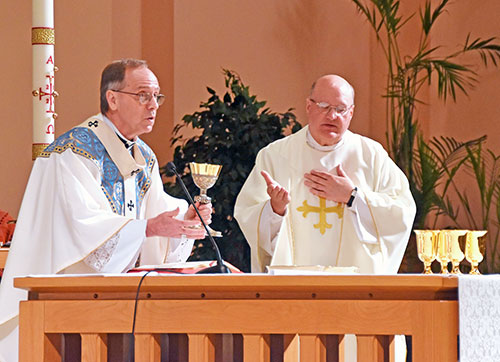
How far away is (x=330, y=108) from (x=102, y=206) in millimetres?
1234

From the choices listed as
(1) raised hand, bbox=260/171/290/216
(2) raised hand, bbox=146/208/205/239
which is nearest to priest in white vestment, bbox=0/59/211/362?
(2) raised hand, bbox=146/208/205/239

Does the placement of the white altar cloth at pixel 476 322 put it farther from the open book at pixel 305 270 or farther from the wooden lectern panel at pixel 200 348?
the wooden lectern panel at pixel 200 348

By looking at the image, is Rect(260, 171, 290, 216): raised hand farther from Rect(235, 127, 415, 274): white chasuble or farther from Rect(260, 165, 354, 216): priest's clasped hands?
Rect(235, 127, 415, 274): white chasuble

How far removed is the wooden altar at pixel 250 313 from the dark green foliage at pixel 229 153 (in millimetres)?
3388

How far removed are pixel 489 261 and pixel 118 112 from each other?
12.2ft

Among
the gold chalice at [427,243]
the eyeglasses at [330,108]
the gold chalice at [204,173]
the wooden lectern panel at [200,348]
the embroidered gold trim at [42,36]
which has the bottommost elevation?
the wooden lectern panel at [200,348]

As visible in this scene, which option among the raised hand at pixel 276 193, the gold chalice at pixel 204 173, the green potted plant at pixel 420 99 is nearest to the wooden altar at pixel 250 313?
the gold chalice at pixel 204 173

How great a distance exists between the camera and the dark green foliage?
20.5 feet

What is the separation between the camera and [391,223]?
4.54m

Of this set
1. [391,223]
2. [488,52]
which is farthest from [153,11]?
[391,223]

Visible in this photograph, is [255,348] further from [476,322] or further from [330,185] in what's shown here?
[330,185]

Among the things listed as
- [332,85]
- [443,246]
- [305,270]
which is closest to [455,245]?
[443,246]

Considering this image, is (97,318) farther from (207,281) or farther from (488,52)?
(488,52)

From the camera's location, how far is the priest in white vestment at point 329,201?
451 cm
